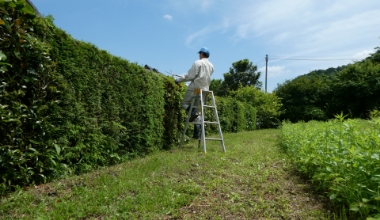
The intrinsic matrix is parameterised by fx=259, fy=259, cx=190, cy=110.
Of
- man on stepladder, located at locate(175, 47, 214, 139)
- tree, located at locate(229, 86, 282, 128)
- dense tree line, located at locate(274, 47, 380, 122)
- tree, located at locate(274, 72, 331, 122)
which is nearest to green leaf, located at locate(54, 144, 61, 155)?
man on stepladder, located at locate(175, 47, 214, 139)

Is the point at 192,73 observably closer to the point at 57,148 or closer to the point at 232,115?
the point at 57,148

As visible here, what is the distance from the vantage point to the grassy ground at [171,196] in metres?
2.07

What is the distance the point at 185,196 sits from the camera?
7.88 ft

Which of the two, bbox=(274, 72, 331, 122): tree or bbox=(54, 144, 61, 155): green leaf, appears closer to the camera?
bbox=(54, 144, 61, 155): green leaf

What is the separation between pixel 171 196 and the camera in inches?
95.1

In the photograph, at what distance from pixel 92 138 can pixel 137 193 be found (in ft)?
4.33

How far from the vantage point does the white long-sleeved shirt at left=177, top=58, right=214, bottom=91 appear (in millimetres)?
5219

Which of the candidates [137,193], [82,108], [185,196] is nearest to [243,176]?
[185,196]

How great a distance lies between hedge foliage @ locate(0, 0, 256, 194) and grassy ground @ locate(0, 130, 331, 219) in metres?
0.33

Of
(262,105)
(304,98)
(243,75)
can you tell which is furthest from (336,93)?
(243,75)

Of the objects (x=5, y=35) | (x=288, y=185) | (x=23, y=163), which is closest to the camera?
(x=5, y=35)

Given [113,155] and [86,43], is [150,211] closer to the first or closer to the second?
[113,155]

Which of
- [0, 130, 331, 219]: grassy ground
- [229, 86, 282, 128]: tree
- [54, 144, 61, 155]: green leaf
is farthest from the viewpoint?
[229, 86, 282, 128]: tree

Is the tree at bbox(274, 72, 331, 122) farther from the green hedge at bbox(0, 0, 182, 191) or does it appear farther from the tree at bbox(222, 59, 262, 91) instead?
the green hedge at bbox(0, 0, 182, 191)
